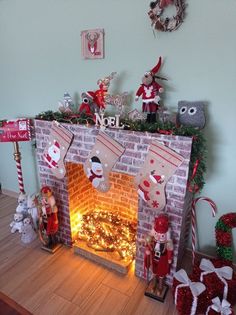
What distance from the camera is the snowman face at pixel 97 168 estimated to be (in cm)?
184

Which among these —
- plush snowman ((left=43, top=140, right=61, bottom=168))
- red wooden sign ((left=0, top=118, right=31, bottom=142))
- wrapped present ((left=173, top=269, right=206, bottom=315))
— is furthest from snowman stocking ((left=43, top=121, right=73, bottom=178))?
wrapped present ((left=173, top=269, right=206, bottom=315))

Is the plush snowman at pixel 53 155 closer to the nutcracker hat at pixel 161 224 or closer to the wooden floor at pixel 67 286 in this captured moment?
the wooden floor at pixel 67 286

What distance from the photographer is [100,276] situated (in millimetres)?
1957

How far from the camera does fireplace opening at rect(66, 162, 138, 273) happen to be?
2070mm

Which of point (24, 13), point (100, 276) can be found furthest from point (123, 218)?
point (24, 13)

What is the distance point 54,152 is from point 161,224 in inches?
42.7

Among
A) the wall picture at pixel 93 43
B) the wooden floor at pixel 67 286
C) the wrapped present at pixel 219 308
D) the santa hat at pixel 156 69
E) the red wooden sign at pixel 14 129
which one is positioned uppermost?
the wall picture at pixel 93 43

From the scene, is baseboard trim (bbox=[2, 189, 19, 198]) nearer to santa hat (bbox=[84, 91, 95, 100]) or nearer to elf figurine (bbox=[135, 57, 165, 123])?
santa hat (bbox=[84, 91, 95, 100])

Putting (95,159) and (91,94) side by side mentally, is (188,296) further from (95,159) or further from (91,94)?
(91,94)

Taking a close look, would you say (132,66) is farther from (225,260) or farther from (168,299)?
(168,299)

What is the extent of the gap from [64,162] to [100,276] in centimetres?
100

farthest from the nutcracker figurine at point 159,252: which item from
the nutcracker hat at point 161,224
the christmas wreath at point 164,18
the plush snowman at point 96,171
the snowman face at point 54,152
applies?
the christmas wreath at point 164,18

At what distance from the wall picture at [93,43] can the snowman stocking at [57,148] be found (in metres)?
0.66

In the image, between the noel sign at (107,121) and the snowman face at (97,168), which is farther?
the snowman face at (97,168)
